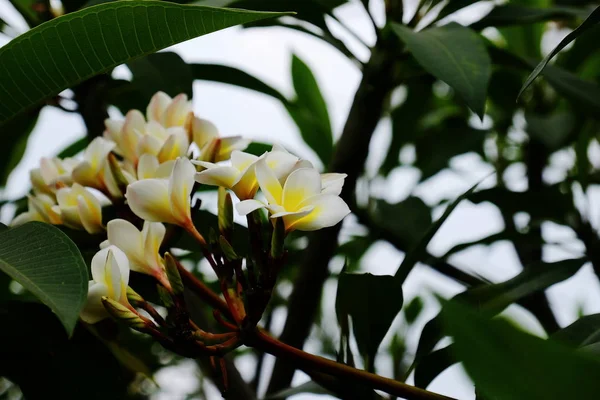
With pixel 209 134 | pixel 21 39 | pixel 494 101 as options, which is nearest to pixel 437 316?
pixel 209 134

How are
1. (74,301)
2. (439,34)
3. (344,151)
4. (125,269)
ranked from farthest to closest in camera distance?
(344,151) → (439,34) → (125,269) → (74,301)

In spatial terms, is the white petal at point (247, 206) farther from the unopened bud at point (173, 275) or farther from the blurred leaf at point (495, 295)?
the blurred leaf at point (495, 295)

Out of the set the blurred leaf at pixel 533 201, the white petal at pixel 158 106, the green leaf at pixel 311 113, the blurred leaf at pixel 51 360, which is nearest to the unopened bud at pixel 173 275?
the blurred leaf at pixel 51 360

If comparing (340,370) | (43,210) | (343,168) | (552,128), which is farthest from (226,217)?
(552,128)

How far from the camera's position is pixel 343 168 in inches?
32.2

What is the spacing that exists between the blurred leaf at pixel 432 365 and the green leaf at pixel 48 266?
316mm

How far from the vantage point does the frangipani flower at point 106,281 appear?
0.45 metres

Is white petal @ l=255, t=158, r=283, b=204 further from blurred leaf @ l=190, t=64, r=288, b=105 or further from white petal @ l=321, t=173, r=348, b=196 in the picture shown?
blurred leaf @ l=190, t=64, r=288, b=105

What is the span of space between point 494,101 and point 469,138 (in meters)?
0.13

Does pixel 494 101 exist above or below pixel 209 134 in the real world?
above

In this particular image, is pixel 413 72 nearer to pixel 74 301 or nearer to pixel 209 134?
pixel 209 134

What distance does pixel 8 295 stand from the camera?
0.72 meters

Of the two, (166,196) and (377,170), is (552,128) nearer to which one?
(377,170)

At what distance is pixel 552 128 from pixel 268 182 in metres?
0.78
